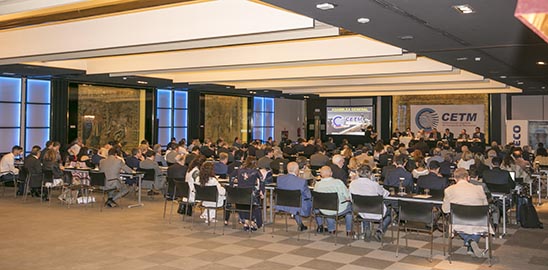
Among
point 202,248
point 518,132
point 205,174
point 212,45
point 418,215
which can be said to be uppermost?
point 212,45

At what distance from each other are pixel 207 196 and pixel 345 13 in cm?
394

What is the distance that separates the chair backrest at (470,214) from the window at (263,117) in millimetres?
19771

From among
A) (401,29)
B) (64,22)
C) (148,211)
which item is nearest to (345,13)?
(401,29)

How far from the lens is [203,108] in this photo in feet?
75.0

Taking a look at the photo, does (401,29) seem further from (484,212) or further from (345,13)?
(484,212)

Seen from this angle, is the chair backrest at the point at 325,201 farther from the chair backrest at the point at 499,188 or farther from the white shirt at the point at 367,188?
the chair backrest at the point at 499,188

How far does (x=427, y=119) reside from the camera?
87.4 ft

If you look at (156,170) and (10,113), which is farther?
(10,113)

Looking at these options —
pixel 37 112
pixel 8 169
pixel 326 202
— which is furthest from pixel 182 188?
pixel 37 112

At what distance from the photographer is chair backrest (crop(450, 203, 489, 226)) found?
6520 millimetres

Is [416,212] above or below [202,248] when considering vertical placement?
above

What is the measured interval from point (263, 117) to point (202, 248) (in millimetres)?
19682

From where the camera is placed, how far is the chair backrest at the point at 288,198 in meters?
7.94

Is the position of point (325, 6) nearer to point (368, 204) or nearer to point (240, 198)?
point (368, 204)
